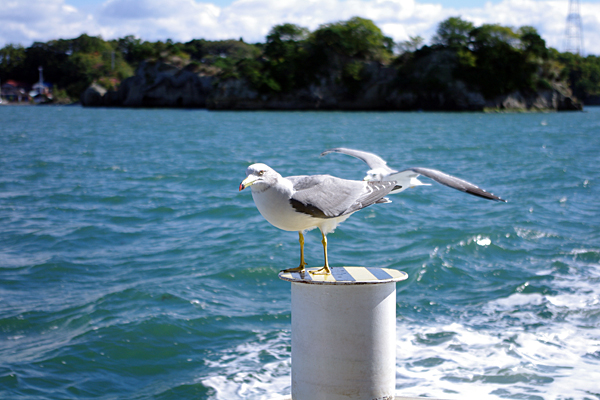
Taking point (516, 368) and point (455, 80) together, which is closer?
point (516, 368)

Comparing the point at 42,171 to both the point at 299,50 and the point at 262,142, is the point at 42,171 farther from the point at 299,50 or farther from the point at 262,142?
the point at 299,50

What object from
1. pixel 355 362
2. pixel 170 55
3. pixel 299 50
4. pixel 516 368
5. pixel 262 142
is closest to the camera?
pixel 355 362

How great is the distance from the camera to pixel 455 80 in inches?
3002

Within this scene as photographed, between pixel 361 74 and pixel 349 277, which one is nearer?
pixel 349 277

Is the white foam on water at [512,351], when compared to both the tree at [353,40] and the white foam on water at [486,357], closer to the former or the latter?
the white foam on water at [486,357]

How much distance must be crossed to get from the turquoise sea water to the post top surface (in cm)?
215

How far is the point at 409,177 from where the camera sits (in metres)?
5.79

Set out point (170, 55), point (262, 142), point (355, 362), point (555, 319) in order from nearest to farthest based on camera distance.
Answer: point (355, 362)
point (555, 319)
point (262, 142)
point (170, 55)

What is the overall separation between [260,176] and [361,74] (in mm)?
80790

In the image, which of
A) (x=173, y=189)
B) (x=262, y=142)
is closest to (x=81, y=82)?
(x=262, y=142)

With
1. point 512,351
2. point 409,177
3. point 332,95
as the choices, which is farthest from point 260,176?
point 332,95

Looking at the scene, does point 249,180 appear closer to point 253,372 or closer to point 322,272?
point 322,272

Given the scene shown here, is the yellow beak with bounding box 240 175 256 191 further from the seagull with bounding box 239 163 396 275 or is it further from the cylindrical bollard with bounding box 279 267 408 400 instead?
the cylindrical bollard with bounding box 279 267 408 400

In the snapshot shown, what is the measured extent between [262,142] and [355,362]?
82.8 feet
